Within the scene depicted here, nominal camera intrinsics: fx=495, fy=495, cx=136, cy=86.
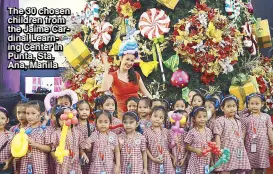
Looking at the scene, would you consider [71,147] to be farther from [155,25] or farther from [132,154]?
[155,25]

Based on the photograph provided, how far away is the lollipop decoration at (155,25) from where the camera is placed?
7.17 m

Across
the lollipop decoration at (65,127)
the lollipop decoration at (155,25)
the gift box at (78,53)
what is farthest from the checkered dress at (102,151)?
the gift box at (78,53)

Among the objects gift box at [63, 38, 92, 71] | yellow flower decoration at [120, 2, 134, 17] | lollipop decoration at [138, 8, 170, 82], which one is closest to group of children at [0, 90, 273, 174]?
lollipop decoration at [138, 8, 170, 82]

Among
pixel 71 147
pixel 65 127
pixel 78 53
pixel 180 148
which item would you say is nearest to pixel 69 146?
pixel 71 147

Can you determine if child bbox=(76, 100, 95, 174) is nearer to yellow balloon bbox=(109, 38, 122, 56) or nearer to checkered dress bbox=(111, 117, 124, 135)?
checkered dress bbox=(111, 117, 124, 135)

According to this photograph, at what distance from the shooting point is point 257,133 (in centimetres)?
593

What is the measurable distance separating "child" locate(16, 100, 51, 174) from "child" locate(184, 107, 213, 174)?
1.50 metres

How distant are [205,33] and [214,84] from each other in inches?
29.9

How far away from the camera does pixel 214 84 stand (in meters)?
7.26

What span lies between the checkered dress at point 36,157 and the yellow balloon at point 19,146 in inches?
8.2

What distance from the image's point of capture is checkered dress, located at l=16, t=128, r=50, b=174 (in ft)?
15.8

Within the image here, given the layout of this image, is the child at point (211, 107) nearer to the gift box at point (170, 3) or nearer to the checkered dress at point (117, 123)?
the checkered dress at point (117, 123)

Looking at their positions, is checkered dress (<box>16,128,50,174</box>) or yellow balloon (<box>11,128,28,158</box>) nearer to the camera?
yellow balloon (<box>11,128,28,158</box>)

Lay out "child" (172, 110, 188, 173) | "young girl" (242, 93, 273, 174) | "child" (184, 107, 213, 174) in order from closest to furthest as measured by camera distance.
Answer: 1. "child" (184, 107, 213, 174)
2. "child" (172, 110, 188, 173)
3. "young girl" (242, 93, 273, 174)
